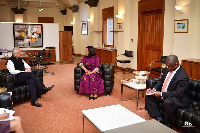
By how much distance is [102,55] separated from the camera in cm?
1126

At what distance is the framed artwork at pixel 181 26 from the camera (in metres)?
6.73

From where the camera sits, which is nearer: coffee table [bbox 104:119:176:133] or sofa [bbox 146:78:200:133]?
coffee table [bbox 104:119:176:133]

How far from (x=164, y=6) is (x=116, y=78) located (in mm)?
3027

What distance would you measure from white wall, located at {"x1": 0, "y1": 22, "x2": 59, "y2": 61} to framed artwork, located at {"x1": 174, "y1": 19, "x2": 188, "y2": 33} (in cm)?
744

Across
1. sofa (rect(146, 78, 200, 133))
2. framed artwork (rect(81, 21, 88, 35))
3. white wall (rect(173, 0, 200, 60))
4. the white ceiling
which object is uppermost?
the white ceiling

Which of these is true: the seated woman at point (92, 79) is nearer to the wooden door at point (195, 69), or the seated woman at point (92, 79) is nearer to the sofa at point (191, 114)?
the sofa at point (191, 114)

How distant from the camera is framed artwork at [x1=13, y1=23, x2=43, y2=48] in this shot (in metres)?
11.7

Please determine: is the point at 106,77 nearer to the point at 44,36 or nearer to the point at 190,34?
the point at 190,34

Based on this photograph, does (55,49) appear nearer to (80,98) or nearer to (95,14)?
(95,14)

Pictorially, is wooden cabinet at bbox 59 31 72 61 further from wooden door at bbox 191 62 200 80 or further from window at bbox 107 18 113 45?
wooden door at bbox 191 62 200 80

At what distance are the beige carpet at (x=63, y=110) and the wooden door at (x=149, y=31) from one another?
8.10 feet

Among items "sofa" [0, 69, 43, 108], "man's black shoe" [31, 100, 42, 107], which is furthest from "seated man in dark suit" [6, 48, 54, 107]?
"sofa" [0, 69, 43, 108]

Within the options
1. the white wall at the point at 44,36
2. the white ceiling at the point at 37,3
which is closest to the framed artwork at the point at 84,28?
the white ceiling at the point at 37,3

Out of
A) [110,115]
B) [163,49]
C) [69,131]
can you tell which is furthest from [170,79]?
[163,49]
